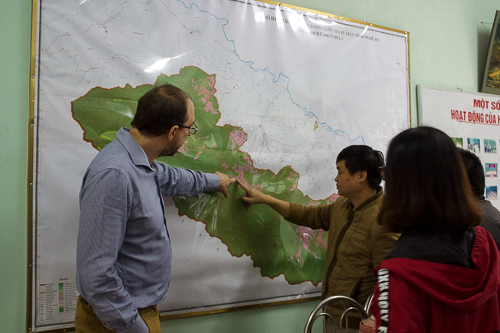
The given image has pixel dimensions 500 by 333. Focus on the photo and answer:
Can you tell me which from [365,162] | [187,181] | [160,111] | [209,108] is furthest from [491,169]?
[160,111]

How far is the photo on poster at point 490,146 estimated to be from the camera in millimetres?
2574

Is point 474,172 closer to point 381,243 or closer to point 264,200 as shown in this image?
point 381,243

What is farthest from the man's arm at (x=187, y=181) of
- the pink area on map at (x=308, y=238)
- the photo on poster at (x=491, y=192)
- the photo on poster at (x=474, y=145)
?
the photo on poster at (x=491, y=192)

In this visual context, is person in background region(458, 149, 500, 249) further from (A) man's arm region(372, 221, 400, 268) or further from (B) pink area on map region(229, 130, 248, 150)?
(B) pink area on map region(229, 130, 248, 150)

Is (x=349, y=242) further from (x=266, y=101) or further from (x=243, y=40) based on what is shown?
(x=243, y=40)

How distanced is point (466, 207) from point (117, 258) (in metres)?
1.04

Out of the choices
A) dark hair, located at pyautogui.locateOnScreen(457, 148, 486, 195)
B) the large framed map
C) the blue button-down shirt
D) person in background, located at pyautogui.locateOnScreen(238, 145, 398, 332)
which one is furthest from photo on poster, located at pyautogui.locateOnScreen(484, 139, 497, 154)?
the blue button-down shirt

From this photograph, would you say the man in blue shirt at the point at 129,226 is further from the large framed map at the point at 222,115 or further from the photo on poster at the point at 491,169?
the photo on poster at the point at 491,169

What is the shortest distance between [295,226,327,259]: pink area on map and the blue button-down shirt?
880mm

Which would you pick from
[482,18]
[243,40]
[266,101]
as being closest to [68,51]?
[243,40]

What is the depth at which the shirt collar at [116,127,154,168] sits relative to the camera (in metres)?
1.24

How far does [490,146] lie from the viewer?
8.50 ft

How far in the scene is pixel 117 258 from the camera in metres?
1.20

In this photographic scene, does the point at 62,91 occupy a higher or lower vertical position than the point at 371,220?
higher
